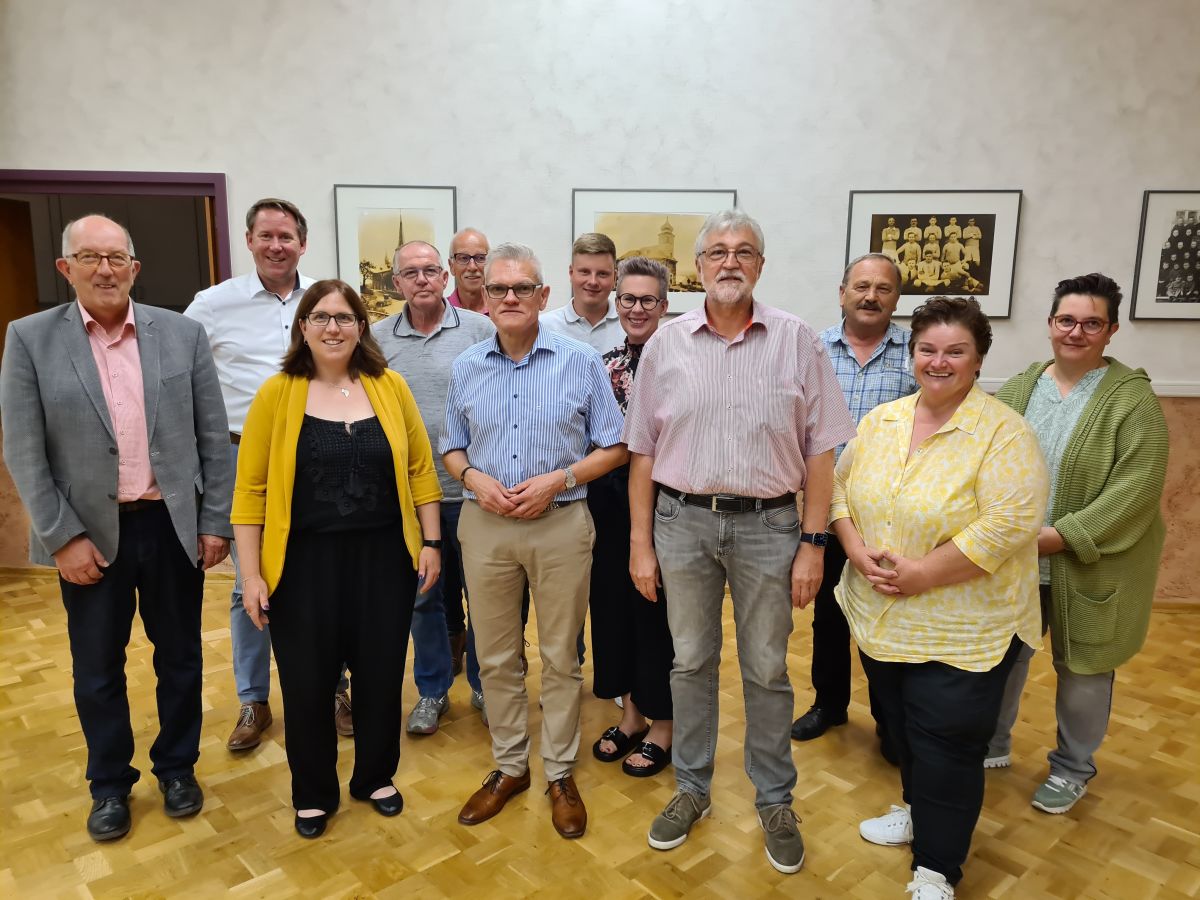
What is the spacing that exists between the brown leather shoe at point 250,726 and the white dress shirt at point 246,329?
118 centimetres

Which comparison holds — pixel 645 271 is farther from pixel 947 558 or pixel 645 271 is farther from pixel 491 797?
pixel 491 797

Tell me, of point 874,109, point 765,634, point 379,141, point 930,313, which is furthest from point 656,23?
point 765,634

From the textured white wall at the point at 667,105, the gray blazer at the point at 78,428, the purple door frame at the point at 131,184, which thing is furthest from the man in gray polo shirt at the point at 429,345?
the purple door frame at the point at 131,184

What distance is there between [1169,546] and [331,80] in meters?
5.75

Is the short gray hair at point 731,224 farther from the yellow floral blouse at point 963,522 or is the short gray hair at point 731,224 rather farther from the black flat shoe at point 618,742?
the black flat shoe at point 618,742

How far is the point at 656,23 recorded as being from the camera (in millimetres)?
4566

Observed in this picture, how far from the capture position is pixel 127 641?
247 cm

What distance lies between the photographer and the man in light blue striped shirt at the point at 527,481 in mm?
2357

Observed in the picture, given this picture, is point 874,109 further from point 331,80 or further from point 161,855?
point 161,855

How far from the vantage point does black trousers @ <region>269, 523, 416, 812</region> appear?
7.62 ft

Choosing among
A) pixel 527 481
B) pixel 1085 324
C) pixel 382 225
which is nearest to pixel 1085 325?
pixel 1085 324

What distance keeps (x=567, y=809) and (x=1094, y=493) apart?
1.93 meters

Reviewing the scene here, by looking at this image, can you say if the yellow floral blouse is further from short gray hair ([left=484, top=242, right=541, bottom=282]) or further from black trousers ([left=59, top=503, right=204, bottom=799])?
black trousers ([left=59, top=503, right=204, bottom=799])

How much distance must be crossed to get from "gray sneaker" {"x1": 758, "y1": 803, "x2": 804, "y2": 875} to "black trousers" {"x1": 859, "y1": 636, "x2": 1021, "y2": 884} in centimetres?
33
